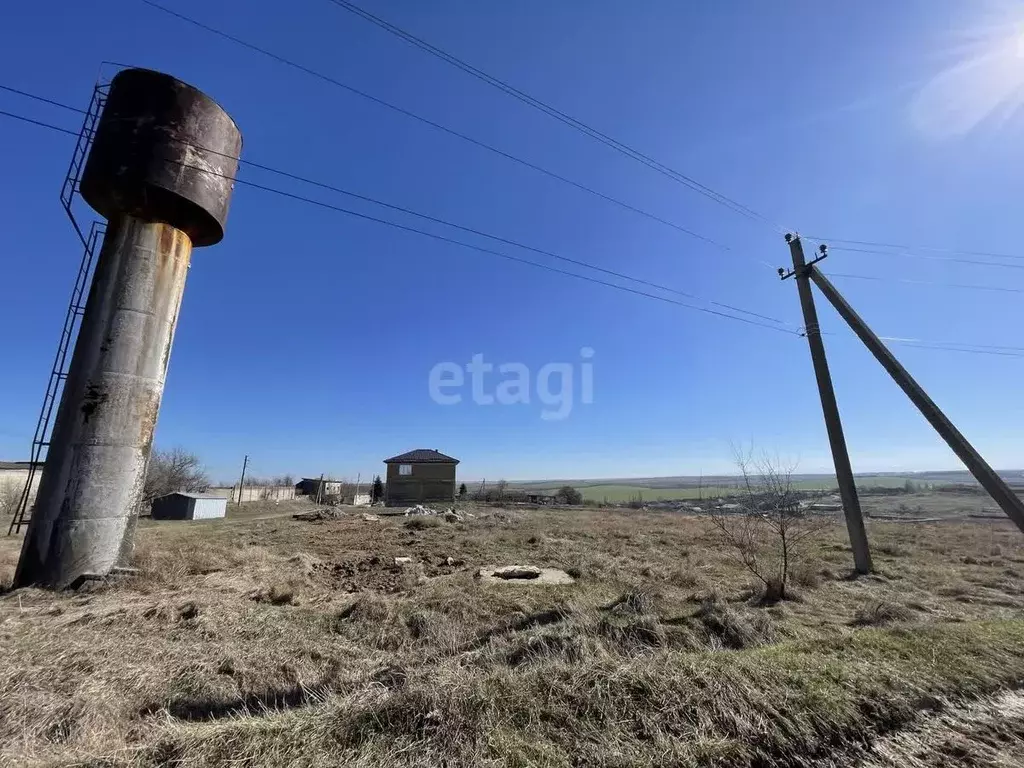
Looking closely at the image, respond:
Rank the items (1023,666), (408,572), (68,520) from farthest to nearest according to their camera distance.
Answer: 1. (408,572)
2. (68,520)
3. (1023,666)

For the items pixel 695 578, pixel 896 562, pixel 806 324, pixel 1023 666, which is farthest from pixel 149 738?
pixel 896 562

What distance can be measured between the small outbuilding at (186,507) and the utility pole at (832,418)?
32177mm

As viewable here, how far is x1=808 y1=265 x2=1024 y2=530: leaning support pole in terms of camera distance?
307 inches

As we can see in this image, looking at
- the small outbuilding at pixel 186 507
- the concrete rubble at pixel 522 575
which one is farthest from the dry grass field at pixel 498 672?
the small outbuilding at pixel 186 507

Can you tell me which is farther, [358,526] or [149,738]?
[358,526]

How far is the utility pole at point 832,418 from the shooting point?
34.6ft

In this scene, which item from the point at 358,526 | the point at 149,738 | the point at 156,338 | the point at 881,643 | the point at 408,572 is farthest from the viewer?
the point at 358,526

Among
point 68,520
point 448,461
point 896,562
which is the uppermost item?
point 448,461

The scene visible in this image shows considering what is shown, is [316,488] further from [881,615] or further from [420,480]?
[881,615]

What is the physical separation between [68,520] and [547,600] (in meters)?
8.12

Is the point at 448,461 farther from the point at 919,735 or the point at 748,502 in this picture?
the point at 919,735

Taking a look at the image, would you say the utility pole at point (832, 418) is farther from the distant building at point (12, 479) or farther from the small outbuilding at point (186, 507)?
the distant building at point (12, 479)

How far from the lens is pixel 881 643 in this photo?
4.37 meters

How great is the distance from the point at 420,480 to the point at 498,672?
116ft
